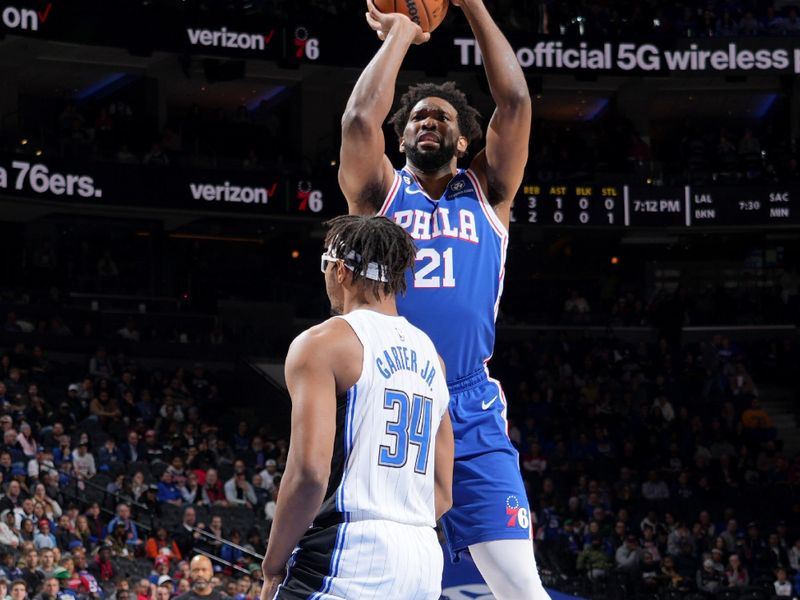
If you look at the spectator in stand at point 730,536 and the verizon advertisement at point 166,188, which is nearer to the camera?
the spectator in stand at point 730,536

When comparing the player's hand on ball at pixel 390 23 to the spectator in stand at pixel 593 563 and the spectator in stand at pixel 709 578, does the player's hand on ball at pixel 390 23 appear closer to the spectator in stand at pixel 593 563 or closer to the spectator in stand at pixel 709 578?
the spectator in stand at pixel 593 563

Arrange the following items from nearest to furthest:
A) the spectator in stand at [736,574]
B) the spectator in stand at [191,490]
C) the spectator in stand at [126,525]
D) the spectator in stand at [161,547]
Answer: the spectator in stand at [161,547], the spectator in stand at [126,525], the spectator in stand at [191,490], the spectator in stand at [736,574]

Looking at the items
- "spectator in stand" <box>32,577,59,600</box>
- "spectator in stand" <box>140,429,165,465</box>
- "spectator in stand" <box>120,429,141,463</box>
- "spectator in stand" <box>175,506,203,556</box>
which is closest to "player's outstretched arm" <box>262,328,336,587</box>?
"spectator in stand" <box>32,577,59,600</box>

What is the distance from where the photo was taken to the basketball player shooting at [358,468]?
379cm

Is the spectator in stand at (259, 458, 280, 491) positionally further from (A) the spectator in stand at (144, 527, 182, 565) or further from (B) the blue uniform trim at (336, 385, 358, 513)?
(B) the blue uniform trim at (336, 385, 358, 513)

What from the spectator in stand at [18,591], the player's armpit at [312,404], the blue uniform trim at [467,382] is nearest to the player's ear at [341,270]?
the player's armpit at [312,404]

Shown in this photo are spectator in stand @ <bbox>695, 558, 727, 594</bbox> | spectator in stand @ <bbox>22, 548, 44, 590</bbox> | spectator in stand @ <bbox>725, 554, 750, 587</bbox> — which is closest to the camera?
spectator in stand @ <bbox>22, 548, 44, 590</bbox>

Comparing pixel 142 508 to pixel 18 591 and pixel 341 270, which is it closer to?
pixel 18 591

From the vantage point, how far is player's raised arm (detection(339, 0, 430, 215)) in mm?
→ 4879

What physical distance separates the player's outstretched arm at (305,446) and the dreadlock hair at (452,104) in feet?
5.80

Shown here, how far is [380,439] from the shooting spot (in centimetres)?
388

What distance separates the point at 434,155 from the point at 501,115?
315 millimetres

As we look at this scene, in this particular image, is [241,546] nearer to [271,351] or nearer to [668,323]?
[271,351]

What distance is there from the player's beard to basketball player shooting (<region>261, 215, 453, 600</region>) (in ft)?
4.13
